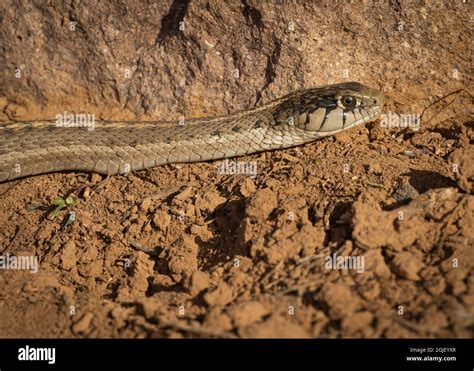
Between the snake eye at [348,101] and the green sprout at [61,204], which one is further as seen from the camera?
the snake eye at [348,101]

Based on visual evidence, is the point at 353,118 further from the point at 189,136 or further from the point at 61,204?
the point at 61,204

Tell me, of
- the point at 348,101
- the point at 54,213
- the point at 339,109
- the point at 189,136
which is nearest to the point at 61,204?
the point at 54,213

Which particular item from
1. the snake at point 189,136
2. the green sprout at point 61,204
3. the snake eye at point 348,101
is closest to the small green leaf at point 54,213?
the green sprout at point 61,204

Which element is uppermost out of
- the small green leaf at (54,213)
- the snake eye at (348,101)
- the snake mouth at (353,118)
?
the snake eye at (348,101)

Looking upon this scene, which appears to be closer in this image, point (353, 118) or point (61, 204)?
point (61, 204)

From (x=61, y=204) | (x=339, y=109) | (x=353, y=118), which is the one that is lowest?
(x=61, y=204)

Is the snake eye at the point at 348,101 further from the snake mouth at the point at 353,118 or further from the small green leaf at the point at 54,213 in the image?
the small green leaf at the point at 54,213
